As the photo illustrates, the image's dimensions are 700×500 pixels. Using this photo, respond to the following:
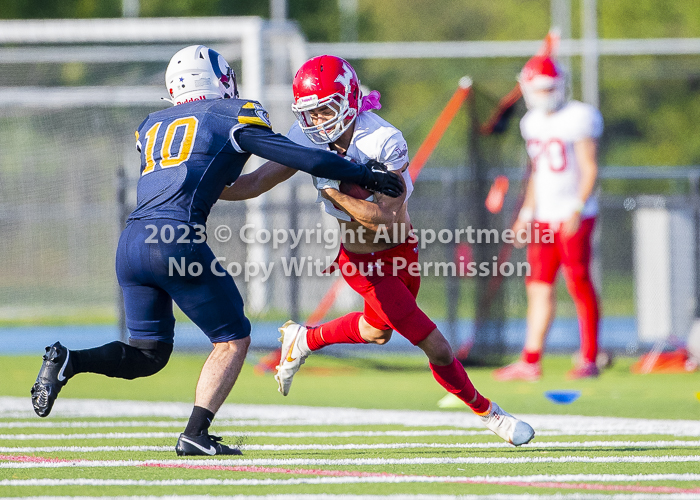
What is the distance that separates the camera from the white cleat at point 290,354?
5.18 m

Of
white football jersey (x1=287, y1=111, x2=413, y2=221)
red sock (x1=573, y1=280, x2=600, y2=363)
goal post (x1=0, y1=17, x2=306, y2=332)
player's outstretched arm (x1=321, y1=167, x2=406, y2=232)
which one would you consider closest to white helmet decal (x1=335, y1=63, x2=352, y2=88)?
white football jersey (x1=287, y1=111, x2=413, y2=221)

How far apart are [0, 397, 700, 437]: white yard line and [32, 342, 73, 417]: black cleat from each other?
170 cm

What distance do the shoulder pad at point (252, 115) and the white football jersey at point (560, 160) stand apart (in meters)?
3.83

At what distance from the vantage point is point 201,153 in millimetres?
4367

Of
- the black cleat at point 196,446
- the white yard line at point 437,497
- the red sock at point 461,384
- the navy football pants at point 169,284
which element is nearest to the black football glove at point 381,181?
the navy football pants at point 169,284

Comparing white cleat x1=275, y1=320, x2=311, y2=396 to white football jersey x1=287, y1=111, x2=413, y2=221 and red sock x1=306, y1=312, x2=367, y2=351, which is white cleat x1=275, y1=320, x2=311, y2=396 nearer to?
red sock x1=306, y1=312, x2=367, y2=351

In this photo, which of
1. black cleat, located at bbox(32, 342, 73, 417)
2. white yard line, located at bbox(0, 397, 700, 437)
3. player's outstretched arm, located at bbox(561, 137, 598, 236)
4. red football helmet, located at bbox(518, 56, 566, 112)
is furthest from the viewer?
red football helmet, located at bbox(518, 56, 566, 112)

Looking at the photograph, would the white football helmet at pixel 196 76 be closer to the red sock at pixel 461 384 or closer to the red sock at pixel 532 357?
the red sock at pixel 461 384

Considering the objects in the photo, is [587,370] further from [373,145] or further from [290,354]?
[373,145]

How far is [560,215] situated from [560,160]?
1.37ft

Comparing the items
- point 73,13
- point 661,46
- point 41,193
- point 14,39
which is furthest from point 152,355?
point 73,13

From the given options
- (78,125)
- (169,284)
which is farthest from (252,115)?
(78,125)

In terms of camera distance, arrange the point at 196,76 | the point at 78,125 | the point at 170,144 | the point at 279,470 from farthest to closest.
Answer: the point at 78,125, the point at 196,76, the point at 170,144, the point at 279,470

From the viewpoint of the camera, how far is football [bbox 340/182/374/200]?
450 centimetres
